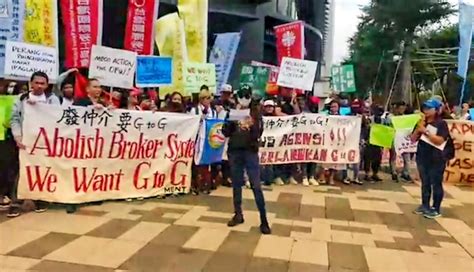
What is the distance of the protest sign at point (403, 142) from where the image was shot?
458 inches

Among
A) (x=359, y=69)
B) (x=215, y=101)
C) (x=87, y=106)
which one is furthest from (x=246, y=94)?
(x=359, y=69)

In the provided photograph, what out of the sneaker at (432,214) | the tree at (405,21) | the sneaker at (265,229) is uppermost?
the tree at (405,21)

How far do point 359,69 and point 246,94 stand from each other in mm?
36882

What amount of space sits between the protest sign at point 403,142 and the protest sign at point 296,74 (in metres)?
2.12

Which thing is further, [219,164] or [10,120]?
[219,164]

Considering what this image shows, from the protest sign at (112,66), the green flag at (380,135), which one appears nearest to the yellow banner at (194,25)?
the protest sign at (112,66)

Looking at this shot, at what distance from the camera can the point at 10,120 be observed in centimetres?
694

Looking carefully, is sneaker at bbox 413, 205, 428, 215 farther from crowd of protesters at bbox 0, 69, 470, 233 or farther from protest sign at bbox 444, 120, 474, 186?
protest sign at bbox 444, 120, 474, 186

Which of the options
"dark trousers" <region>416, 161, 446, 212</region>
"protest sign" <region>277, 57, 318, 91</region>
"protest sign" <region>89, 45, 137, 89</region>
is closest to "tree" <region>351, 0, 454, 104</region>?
"protest sign" <region>277, 57, 318, 91</region>

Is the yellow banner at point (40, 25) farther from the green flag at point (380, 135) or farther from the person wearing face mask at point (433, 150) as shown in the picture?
the green flag at point (380, 135)

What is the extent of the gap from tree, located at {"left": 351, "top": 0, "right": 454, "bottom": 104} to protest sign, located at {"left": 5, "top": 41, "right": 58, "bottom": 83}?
27.2m

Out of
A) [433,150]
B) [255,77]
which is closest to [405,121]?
[433,150]

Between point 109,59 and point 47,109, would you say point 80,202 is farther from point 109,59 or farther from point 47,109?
point 109,59

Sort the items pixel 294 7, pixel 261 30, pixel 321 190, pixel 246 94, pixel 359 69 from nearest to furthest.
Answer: pixel 246 94
pixel 321 190
pixel 261 30
pixel 294 7
pixel 359 69
